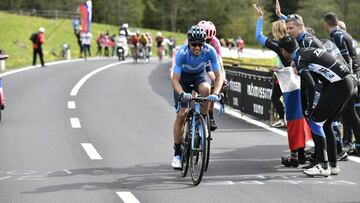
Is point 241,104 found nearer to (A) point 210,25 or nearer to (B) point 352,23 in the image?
(A) point 210,25

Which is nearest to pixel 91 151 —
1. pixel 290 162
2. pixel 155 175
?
pixel 155 175

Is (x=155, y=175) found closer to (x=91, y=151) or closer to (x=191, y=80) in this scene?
(x=191, y=80)

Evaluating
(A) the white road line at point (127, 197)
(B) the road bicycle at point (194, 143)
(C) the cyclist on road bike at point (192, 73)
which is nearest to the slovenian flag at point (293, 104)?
(C) the cyclist on road bike at point (192, 73)

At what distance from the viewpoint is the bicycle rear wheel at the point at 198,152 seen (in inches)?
340

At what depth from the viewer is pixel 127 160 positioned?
10742mm

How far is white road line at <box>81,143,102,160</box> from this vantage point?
11.0 m

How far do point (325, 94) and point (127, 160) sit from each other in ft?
10.4

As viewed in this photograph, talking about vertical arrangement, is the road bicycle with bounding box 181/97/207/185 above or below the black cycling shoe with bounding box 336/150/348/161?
above

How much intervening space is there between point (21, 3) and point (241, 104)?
126m

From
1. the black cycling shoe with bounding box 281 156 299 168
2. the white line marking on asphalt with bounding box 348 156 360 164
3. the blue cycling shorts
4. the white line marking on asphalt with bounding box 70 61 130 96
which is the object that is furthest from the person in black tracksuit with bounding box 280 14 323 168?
the white line marking on asphalt with bounding box 70 61 130 96

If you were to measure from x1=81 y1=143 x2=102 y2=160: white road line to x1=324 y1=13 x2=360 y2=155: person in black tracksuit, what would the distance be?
3694 millimetres

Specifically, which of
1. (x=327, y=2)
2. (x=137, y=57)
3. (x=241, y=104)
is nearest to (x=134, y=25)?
(x=327, y=2)

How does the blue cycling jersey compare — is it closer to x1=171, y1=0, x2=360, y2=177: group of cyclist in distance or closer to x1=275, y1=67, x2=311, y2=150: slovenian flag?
x1=171, y1=0, x2=360, y2=177: group of cyclist in distance

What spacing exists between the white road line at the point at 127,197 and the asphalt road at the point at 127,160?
11 mm
